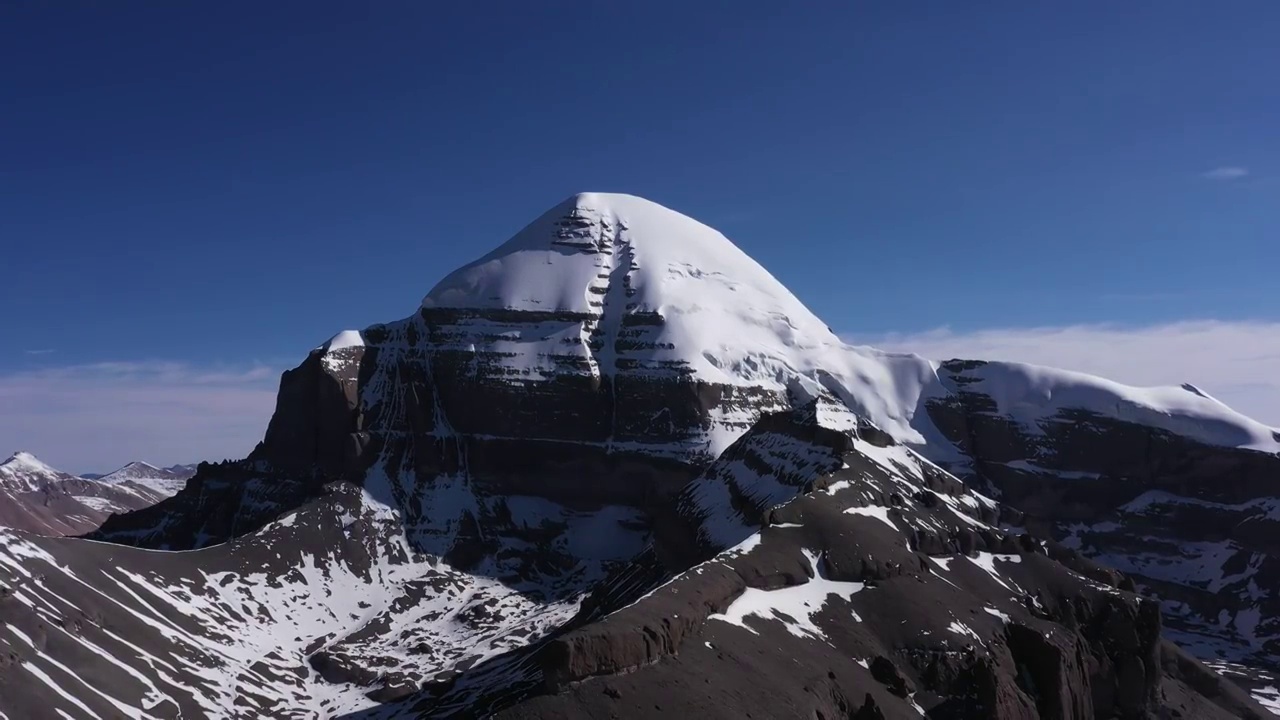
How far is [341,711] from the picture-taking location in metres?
127

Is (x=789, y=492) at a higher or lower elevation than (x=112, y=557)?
higher

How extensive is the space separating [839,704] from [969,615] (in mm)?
31426

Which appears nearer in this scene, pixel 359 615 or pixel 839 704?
pixel 839 704

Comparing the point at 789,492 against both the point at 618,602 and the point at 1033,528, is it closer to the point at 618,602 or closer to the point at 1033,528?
the point at 618,602

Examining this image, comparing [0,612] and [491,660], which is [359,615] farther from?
[0,612]

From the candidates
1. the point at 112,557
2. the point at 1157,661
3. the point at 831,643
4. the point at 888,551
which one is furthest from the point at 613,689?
the point at 112,557

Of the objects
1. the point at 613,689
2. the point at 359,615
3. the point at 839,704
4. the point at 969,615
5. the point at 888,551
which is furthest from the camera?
the point at 359,615

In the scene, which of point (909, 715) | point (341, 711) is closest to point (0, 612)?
point (341, 711)

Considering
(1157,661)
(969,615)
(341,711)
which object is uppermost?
(969,615)

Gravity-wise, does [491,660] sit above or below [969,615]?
below

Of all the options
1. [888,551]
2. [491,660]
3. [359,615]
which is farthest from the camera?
[359,615]

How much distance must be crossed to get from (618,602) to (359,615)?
226 ft

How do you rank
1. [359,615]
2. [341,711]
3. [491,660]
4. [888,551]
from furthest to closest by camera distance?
[359,615], [491,660], [341,711], [888,551]

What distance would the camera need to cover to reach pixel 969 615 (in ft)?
348
